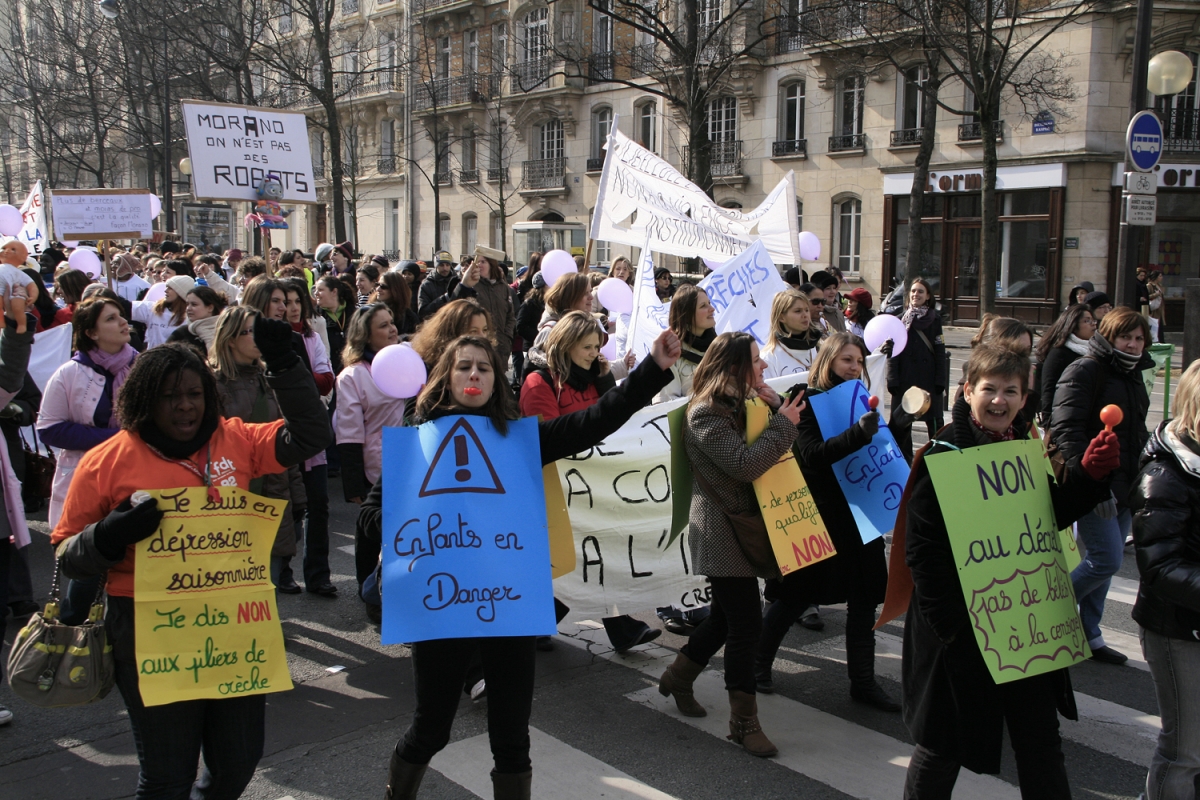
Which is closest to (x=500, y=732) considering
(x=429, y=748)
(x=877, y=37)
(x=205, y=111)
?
(x=429, y=748)

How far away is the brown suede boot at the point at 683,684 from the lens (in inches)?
170

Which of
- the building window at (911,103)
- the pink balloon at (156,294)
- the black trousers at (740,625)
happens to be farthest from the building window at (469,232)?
the black trousers at (740,625)

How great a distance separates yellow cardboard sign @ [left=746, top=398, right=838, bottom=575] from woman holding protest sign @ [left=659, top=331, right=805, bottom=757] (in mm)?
44

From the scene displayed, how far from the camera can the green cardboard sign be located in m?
3.06

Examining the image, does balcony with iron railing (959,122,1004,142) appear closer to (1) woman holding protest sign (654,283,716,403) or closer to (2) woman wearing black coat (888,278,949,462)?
(2) woman wearing black coat (888,278,949,462)

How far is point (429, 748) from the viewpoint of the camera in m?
3.16

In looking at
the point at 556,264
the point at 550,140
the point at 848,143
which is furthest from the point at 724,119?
the point at 556,264

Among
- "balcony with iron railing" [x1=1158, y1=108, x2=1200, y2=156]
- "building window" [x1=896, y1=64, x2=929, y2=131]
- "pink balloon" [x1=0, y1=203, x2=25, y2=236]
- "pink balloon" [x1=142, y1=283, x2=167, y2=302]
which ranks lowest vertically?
"pink balloon" [x1=142, y1=283, x2=167, y2=302]

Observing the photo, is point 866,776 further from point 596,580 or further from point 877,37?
point 877,37

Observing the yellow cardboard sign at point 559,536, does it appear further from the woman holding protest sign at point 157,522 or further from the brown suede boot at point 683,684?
the woman holding protest sign at point 157,522

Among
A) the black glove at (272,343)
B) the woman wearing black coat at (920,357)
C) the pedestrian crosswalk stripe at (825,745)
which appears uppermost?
the black glove at (272,343)

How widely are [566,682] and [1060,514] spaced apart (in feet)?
7.96

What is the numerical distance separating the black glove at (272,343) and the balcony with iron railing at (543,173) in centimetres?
3515

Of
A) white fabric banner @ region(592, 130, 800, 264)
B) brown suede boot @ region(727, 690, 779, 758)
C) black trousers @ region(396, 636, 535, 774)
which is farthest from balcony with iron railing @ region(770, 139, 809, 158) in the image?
black trousers @ region(396, 636, 535, 774)
